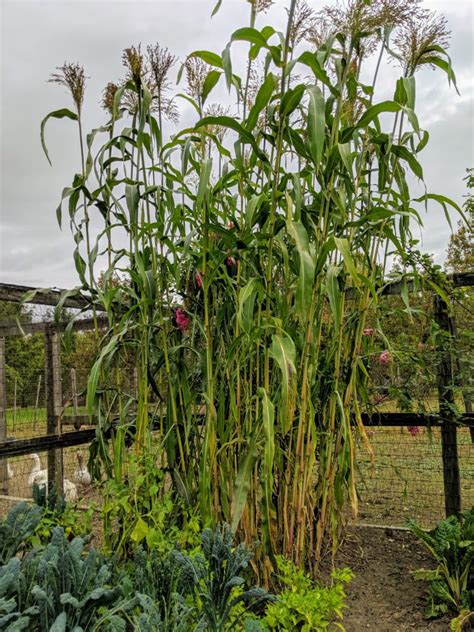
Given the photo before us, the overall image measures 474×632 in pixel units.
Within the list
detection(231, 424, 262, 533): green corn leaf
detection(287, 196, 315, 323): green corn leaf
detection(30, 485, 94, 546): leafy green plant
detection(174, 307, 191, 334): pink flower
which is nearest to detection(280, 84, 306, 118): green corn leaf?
detection(287, 196, 315, 323): green corn leaf

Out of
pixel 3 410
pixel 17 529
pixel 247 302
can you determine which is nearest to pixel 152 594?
pixel 17 529

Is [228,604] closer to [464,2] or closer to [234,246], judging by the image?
[234,246]

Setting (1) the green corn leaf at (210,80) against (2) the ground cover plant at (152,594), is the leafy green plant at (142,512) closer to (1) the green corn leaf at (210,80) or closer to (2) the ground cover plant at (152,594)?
(2) the ground cover plant at (152,594)

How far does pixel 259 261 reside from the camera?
4.75ft

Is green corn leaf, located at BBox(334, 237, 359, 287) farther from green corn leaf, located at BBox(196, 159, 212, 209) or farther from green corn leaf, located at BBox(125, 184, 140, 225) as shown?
green corn leaf, located at BBox(125, 184, 140, 225)

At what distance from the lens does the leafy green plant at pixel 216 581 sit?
1.11 m

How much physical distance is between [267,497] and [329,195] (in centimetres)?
89

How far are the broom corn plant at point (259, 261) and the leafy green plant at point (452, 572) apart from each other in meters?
0.43

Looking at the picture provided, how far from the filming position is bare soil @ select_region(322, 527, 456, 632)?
1.53 m

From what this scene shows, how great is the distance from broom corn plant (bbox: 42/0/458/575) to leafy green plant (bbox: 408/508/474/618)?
1.40ft

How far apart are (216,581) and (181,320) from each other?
2.81 ft

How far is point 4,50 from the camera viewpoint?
2.24 m

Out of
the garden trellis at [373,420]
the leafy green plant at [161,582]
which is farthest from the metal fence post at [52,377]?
the leafy green plant at [161,582]

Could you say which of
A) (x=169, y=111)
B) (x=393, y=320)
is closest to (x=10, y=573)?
(x=169, y=111)
